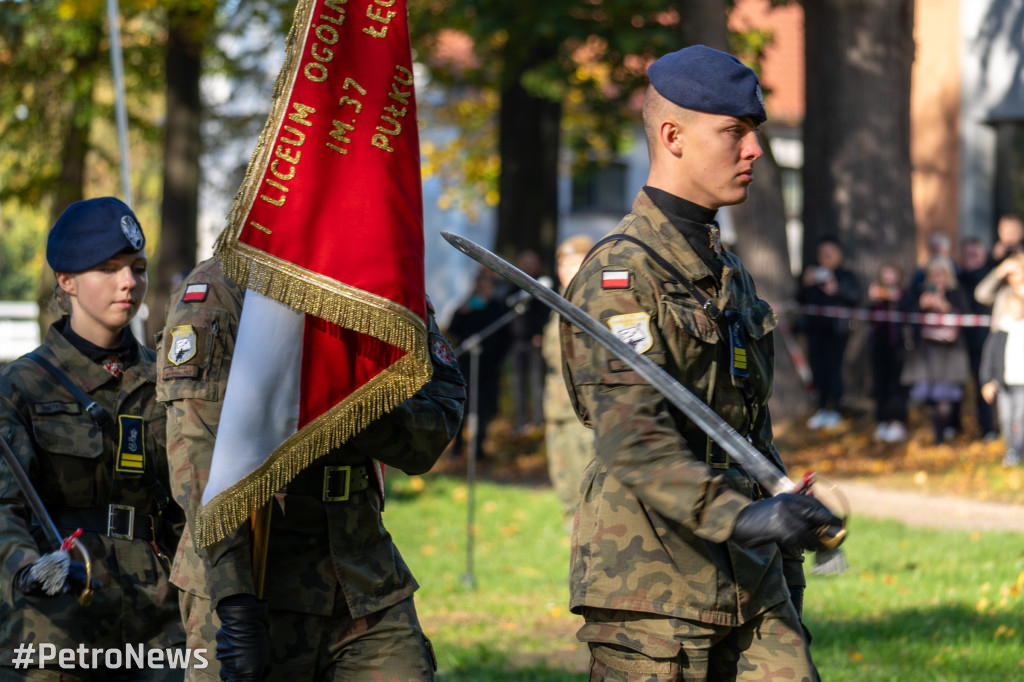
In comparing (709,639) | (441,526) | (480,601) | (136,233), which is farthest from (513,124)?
(709,639)

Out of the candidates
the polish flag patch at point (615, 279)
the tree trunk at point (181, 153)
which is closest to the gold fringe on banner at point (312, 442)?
the polish flag patch at point (615, 279)

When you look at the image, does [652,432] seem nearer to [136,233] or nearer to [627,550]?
[627,550]

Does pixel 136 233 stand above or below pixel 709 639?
above

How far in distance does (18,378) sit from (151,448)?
47cm

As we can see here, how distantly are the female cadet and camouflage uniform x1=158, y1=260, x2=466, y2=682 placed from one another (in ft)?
1.86

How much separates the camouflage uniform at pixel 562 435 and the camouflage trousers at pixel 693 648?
635 centimetres

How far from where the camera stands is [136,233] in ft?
14.5

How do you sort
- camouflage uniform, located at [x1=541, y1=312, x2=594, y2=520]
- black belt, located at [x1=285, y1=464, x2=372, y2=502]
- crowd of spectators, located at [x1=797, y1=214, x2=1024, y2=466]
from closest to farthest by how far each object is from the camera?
black belt, located at [x1=285, y1=464, x2=372, y2=502]
camouflage uniform, located at [x1=541, y1=312, x2=594, y2=520]
crowd of spectators, located at [x1=797, y1=214, x2=1024, y2=466]

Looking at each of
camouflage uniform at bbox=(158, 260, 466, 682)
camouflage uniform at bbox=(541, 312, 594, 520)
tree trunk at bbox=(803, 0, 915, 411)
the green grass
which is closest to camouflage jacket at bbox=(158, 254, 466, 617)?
camouflage uniform at bbox=(158, 260, 466, 682)

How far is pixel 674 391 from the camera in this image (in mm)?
3012

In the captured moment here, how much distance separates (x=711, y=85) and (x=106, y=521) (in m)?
2.31

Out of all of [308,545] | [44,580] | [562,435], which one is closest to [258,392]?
[308,545]

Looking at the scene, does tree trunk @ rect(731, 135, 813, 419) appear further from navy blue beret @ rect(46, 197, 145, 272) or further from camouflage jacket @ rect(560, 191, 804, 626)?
camouflage jacket @ rect(560, 191, 804, 626)

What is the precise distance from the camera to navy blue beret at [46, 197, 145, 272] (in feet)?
14.2
